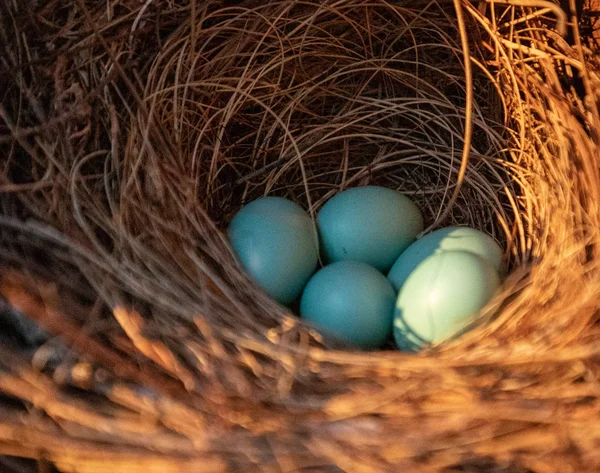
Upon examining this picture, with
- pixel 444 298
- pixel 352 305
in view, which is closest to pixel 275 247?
pixel 352 305

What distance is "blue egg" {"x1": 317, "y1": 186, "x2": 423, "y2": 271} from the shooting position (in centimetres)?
94

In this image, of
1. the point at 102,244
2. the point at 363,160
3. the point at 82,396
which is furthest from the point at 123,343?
the point at 363,160

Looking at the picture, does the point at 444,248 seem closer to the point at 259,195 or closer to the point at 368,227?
the point at 368,227

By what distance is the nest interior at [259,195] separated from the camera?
564 millimetres

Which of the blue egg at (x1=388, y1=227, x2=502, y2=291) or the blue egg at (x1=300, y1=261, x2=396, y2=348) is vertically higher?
the blue egg at (x1=388, y1=227, x2=502, y2=291)

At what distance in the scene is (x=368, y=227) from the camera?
93cm

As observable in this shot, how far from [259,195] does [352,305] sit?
321 mm

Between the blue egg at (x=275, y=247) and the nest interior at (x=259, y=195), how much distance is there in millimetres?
44

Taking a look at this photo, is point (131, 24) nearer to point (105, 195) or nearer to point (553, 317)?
point (105, 195)

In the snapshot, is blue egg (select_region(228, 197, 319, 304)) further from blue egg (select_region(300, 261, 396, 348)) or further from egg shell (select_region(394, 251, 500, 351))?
egg shell (select_region(394, 251, 500, 351))

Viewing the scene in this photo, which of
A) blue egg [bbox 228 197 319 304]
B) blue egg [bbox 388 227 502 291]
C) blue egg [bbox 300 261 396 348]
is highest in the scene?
blue egg [bbox 388 227 502 291]

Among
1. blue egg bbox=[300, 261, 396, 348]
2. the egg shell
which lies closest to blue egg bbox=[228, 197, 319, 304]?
blue egg bbox=[300, 261, 396, 348]

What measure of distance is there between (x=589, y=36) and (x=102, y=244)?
0.81 meters

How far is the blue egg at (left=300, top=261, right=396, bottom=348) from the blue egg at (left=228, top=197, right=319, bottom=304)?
37 mm
